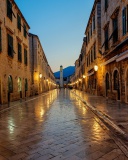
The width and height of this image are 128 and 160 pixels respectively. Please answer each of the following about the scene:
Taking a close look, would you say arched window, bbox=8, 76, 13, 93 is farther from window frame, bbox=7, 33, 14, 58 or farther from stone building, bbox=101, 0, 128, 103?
stone building, bbox=101, 0, 128, 103

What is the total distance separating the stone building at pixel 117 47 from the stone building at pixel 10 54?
8.76 m

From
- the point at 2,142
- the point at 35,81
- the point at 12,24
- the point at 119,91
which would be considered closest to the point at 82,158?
the point at 2,142

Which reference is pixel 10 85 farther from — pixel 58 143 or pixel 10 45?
pixel 58 143

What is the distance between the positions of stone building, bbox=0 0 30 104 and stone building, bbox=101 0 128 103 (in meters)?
8.76

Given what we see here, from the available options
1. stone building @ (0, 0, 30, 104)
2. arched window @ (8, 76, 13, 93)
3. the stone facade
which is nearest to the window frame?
stone building @ (0, 0, 30, 104)

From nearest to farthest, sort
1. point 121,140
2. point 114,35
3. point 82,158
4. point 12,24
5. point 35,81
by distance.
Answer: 1. point 82,158
2. point 121,140
3. point 114,35
4. point 12,24
5. point 35,81

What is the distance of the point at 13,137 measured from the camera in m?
5.25

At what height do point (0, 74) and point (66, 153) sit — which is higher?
point (0, 74)

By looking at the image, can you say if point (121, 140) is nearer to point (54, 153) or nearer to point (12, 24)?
point (54, 153)

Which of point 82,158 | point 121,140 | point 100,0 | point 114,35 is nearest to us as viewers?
point 82,158

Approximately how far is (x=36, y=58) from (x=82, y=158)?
1165 inches

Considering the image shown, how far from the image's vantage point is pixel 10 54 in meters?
17.9

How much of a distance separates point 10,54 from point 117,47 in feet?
31.8

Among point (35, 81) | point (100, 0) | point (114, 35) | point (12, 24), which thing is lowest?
point (35, 81)
